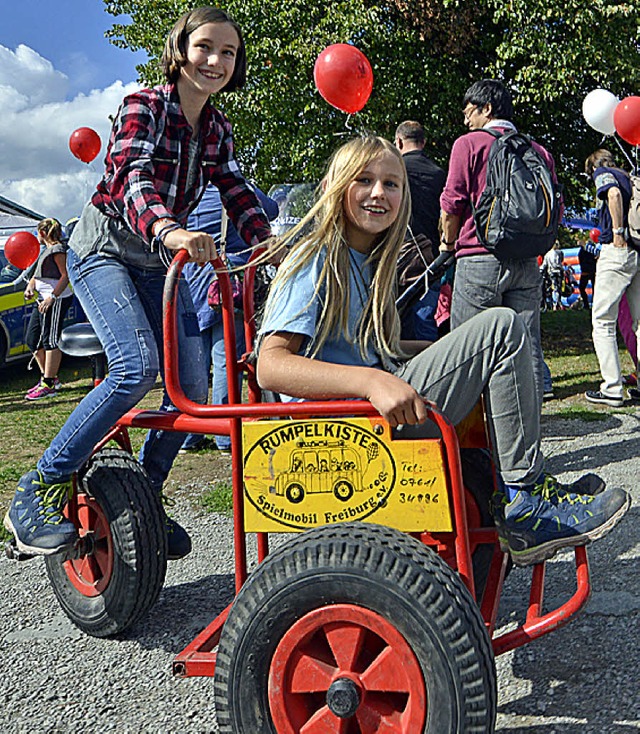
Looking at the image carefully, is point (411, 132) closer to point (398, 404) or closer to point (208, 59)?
point (208, 59)

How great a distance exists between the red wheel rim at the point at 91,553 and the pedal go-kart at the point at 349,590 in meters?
0.69

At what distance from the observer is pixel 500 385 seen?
2.17 meters

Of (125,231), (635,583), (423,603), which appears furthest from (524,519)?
(125,231)

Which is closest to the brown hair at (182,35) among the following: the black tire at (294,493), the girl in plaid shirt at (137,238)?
the girl in plaid shirt at (137,238)

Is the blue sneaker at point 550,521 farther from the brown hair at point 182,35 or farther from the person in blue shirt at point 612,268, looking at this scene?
the person in blue shirt at point 612,268

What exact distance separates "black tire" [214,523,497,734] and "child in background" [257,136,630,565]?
38 cm

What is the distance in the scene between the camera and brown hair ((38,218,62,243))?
30.1 feet

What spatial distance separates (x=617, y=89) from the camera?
36.1ft

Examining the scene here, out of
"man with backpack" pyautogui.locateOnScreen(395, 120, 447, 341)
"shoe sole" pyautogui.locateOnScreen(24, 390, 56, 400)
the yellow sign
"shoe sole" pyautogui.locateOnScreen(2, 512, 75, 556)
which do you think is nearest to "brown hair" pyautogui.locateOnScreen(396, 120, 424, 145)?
"man with backpack" pyautogui.locateOnScreen(395, 120, 447, 341)

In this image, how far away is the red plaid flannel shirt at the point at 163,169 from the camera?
262 centimetres

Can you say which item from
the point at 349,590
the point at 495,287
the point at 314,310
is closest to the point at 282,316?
the point at 314,310

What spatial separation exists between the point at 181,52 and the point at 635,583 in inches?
97.0

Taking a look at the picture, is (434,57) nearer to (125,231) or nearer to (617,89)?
(617,89)

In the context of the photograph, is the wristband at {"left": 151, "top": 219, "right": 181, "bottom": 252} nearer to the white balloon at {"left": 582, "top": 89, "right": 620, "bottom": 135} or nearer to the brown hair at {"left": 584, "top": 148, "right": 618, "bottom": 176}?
the brown hair at {"left": 584, "top": 148, "right": 618, "bottom": 176}
